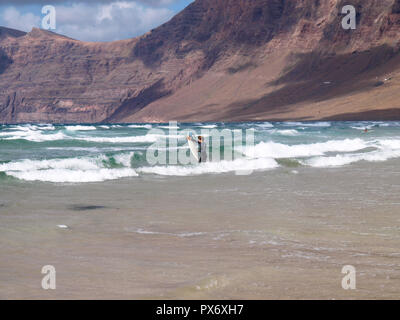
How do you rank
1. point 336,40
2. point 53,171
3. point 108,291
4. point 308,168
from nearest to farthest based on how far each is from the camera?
point 108,291
point 53,171
point 308,168
point 336,40

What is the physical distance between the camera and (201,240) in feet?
30.2

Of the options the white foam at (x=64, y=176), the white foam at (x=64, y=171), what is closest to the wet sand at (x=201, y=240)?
the white foam at (x=64, y=176)

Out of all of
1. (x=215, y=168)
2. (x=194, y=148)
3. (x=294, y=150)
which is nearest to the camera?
(x=215, y=168)

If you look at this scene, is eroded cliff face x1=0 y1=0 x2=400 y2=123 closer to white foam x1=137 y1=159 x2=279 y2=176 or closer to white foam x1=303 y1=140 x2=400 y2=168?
white foam x1=303 y1=140 x2=400 y2=168

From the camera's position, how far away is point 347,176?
60.4ft

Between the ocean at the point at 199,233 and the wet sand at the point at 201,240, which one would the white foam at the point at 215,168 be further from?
the wet sand at the point at 201,240

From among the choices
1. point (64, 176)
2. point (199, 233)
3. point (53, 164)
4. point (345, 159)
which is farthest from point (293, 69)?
point (199, 233)

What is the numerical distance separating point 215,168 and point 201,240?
483 inches

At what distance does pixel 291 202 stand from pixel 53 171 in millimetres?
8402

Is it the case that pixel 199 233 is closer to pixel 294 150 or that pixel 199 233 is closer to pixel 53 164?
pixel 53 164

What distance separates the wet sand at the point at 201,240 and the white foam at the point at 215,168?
158 inches

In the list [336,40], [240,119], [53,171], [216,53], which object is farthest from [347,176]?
[216,53]

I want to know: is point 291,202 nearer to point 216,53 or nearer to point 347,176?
point 347,176

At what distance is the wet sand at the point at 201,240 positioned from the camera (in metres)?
6.62
